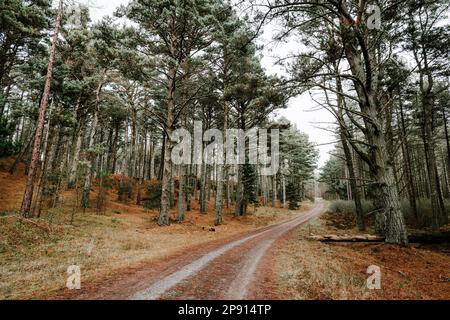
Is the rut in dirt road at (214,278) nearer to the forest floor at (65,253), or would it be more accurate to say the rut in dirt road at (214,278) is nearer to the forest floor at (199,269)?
the forest floor at (199,269)

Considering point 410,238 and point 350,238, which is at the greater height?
point 350,238

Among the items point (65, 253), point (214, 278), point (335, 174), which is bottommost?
point (65, 253)

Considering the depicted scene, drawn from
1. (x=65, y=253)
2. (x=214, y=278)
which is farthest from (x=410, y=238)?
(x=65, y=253)

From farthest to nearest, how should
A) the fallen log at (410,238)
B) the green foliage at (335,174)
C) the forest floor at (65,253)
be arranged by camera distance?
1. the green foliage at (335,174)
2. the fallen log at (410,238)
3. the forest floor at (65,253)

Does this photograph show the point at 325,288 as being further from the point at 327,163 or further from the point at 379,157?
the point at 327,163

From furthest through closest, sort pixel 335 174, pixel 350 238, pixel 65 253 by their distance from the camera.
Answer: pixel 335 174 → pixel 350 238 → pixel 65 253

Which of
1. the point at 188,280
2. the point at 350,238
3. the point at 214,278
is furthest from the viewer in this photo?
the point at 350,238

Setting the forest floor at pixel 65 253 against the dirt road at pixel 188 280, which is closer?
the dirt road at pixel 188 280

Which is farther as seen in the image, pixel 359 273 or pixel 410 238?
pixel 410 238

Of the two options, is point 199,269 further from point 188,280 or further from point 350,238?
point 350,238

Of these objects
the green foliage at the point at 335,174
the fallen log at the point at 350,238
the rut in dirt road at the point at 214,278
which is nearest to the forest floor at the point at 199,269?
the rut in dirt road at the point at 214,278

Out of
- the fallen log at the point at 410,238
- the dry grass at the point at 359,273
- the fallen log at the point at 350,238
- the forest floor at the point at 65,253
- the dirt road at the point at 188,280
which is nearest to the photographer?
the dirt road at the point at 188,280

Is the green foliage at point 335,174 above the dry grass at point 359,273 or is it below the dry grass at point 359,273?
above

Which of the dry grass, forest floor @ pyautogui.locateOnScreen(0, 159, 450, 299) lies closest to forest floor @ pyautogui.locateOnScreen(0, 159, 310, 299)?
forest floor @ pyautogui.locateOnScreen(0, 159, 450, 299)
